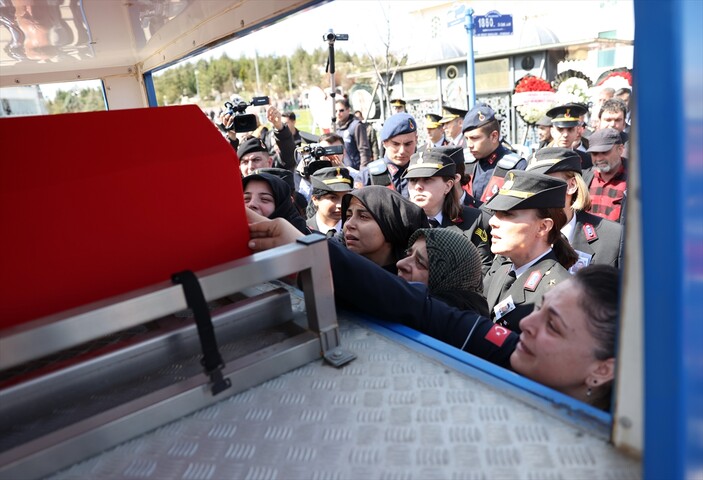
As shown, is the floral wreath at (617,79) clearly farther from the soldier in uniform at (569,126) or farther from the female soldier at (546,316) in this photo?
the female soldier at (546,316)

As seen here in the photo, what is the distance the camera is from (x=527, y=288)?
2.57 m

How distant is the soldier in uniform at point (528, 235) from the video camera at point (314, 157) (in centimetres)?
230

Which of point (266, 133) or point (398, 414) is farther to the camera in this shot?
point (266, 133)

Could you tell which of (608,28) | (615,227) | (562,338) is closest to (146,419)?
(562,338)

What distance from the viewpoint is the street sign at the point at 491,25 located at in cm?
905

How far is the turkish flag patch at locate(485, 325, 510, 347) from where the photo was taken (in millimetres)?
1583

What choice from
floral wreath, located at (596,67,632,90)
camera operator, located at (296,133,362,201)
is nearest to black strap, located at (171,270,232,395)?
camera operator, located at (296,133,362,201)

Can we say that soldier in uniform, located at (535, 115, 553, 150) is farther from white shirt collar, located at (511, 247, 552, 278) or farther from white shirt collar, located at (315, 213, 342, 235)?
white shirt collar, located at (511, 247, 552, 278)

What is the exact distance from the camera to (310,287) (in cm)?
118

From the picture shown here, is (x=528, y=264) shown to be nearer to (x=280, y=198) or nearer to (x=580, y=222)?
(x=580, y=222)

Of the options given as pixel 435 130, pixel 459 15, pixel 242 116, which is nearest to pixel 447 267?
pixel 242 116

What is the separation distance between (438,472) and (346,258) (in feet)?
2.15

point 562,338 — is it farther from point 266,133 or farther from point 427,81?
point 427,81

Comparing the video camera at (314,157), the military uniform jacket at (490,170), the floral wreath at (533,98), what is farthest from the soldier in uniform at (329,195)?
the floral wreath at (533,98)
